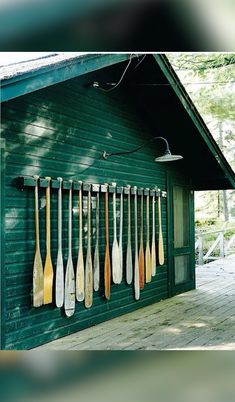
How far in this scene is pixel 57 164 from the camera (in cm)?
491

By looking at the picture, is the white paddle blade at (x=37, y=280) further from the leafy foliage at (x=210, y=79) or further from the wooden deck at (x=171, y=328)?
the leafy foliage at (x=210, y=79)

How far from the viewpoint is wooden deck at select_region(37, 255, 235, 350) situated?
4.55 meters

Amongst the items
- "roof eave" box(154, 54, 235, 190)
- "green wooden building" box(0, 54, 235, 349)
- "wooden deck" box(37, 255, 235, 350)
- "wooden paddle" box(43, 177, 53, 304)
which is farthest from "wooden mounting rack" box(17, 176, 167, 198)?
"wooden deck" box(37, 255, 235, 350)

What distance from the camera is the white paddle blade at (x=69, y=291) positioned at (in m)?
4.81

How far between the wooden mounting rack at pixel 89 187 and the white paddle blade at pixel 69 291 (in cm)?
77

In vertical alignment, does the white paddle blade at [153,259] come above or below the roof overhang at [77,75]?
below

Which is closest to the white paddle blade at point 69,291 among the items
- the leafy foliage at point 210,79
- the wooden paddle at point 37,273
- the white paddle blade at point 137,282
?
the wooden paddle at point 37,273

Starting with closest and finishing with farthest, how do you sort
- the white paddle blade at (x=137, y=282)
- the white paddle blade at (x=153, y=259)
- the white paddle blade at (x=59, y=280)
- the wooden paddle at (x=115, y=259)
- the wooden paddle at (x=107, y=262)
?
the white paddle blade at (x=59, y=280)
the wooden paddle at (x=107, y=262)
the wooden paddle at (x=115, y=259)
the white paddle blade at (x=137, y=282)
the white paddle blade at (x=153, y=259)

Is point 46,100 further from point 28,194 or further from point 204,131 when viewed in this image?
point 204,131

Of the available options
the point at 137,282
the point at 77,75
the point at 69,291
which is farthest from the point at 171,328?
the point at 77,75

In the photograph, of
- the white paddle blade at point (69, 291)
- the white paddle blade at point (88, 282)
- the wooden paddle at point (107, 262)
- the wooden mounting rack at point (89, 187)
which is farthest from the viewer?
the wooden paddle at point (107, 262)

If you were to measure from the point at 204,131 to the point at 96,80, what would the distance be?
2.31 m

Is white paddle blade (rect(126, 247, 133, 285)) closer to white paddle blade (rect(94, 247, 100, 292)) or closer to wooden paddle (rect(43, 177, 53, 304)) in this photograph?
white paddle blade (rect(94, 247, 100, 292))
